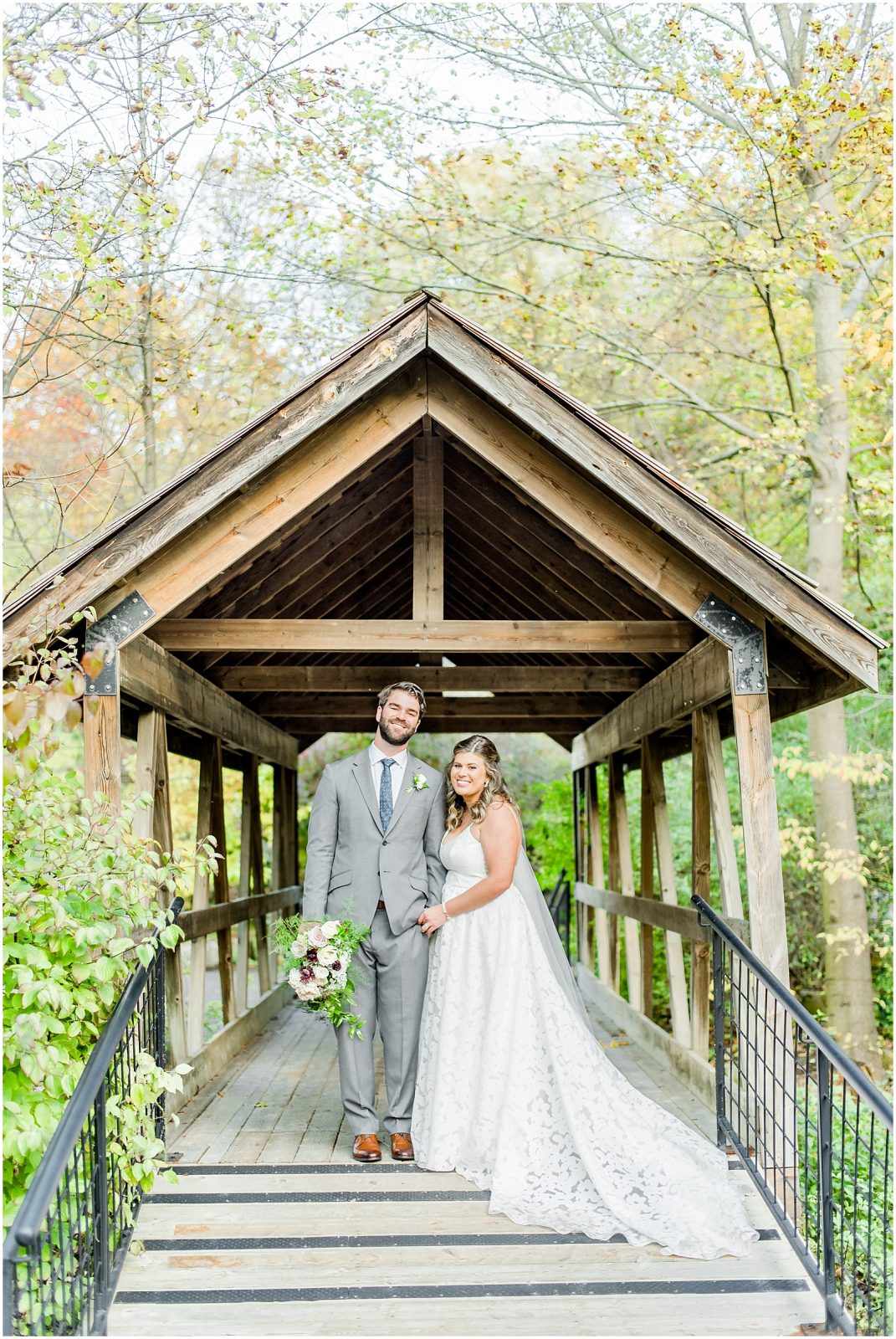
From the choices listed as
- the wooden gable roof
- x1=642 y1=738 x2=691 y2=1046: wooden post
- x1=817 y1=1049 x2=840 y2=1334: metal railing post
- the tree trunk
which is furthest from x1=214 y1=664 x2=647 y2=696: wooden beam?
x1=817 y1=1049 x2=840 y2=1334: metal railing post

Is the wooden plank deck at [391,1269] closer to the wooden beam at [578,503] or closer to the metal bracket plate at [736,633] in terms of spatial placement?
A: the metal bracket plate at [736,633]

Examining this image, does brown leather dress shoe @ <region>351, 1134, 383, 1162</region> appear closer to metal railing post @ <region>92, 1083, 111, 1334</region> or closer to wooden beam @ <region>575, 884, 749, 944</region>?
metal railing post @ <region>92, 1083, 111, 1334</region>

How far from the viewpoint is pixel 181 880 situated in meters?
4.74

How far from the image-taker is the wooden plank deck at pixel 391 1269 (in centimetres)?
388

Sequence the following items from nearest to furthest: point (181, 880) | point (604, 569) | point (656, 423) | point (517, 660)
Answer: point (181, 880) → point (604, 569) → point (517, 660) → point (656, 423)

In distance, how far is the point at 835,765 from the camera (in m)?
11.0

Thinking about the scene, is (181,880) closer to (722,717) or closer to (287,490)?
(287,490)

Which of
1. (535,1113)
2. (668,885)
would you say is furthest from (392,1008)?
(668,885)

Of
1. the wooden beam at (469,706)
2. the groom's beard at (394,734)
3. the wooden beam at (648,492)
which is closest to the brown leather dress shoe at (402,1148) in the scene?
the groom's beard at (394,734)

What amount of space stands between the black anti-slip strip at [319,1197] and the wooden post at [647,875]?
3972 millimetres

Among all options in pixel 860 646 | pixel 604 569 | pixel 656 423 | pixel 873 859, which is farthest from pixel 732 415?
pixel 860 646

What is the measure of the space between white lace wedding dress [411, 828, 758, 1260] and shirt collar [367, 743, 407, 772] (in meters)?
0.43

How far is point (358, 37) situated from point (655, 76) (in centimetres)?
360

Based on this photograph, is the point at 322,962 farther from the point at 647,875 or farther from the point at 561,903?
the point at 561,903
